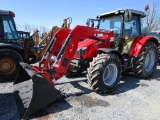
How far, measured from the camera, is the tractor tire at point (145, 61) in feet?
19.0

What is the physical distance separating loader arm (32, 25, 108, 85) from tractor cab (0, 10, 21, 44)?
8.00 ft

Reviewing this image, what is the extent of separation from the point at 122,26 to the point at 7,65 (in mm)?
3996

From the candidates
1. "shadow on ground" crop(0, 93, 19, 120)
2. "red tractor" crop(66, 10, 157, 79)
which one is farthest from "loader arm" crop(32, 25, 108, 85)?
"shadow on ground" crop(0, 93, 19, 120)

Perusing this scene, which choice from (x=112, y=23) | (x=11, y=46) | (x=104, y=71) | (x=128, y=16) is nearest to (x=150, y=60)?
(x=112, y=23)

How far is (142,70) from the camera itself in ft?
19.2

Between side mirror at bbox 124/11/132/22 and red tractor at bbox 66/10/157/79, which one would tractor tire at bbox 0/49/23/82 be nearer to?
red tractor at bbox 66/10/157/79

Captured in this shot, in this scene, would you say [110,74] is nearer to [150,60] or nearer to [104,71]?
[104,71]

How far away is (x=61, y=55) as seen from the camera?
4203mm

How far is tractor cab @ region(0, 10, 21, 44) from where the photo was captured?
6363 mm

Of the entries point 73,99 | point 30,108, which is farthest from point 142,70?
point 30,108

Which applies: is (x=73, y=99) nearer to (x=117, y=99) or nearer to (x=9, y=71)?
(x=117, y=99)

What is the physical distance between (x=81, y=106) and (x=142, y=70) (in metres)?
2.87

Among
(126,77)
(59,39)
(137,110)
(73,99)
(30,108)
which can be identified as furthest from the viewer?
(126,77)

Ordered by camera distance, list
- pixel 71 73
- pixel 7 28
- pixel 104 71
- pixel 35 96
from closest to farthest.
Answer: pixel 35 96
pixel 104 71
pixel 71 73
pixel 7 28
